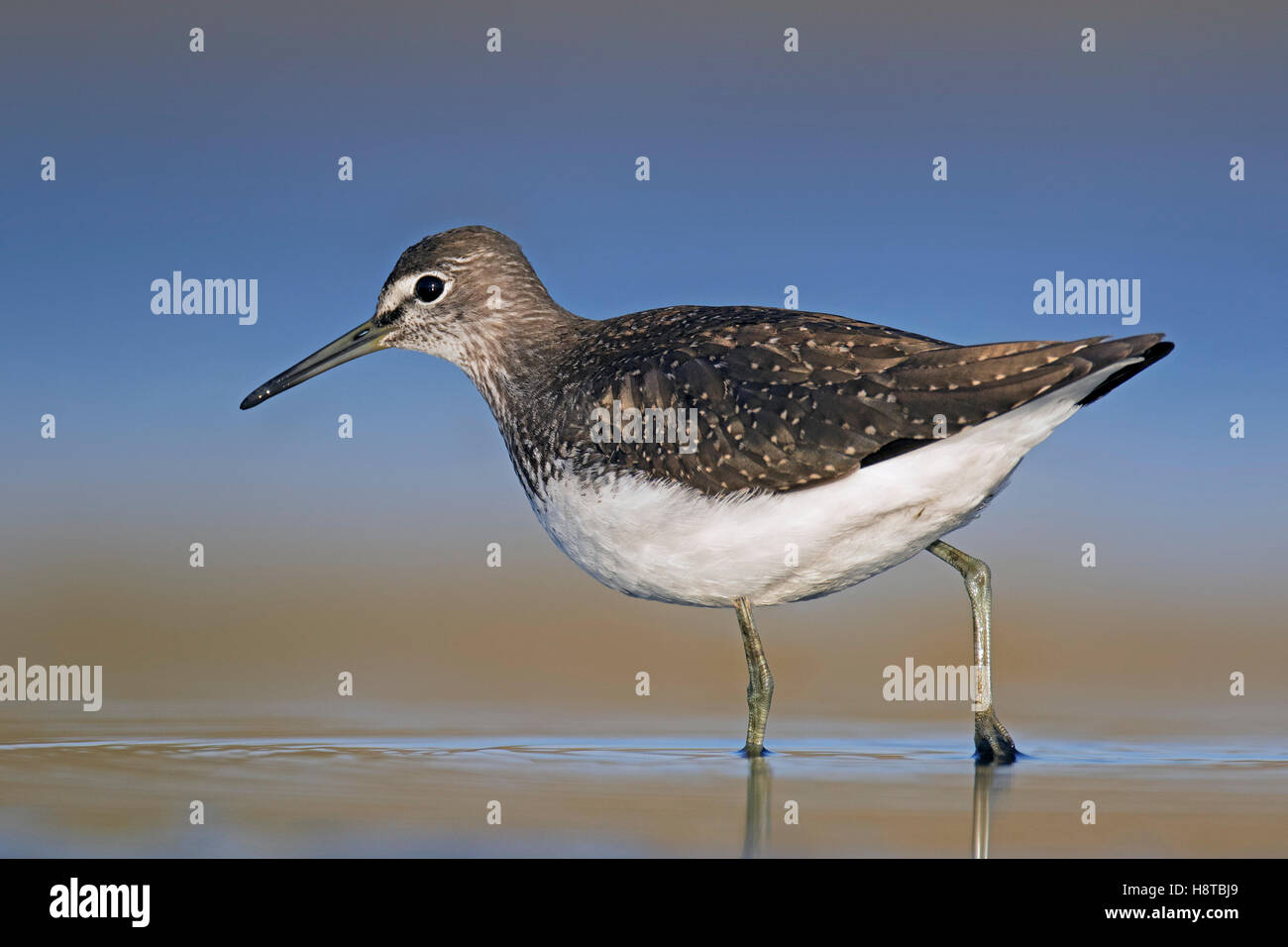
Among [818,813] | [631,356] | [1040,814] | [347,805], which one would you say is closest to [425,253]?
[631,356]

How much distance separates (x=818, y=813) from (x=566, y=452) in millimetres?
3163

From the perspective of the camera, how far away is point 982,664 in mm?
8633

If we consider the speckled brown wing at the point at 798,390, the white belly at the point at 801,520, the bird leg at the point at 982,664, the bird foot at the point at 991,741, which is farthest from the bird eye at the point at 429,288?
the bird foot at the point at 991,741

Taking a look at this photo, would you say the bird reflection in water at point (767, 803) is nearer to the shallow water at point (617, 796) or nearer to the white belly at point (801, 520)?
the shallow water at point (617, 796)

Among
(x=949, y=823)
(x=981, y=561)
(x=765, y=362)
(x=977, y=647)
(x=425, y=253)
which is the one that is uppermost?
(x=425, y=253)

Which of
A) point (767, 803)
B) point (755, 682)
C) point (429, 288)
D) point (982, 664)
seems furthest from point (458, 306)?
point (767, 803)

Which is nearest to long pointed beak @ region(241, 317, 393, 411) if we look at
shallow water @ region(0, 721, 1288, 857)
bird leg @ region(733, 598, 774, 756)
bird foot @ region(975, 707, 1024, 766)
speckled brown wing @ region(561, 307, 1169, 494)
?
speckled brown wing @ region(561, 307, 1169, 494)

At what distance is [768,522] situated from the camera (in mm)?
8195

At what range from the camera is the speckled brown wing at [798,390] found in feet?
26.1

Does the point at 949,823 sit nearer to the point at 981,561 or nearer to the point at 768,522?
the point at 768,522

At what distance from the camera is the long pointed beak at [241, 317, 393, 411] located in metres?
10.3

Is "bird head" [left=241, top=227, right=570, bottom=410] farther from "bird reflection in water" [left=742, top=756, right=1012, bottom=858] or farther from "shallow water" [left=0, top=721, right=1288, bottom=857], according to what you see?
Result: "bird reflection in water" [left=742, top=756, right=1012, bottom=858]

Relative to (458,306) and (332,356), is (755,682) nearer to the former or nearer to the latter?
(458,306)

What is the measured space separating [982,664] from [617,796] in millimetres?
2939
